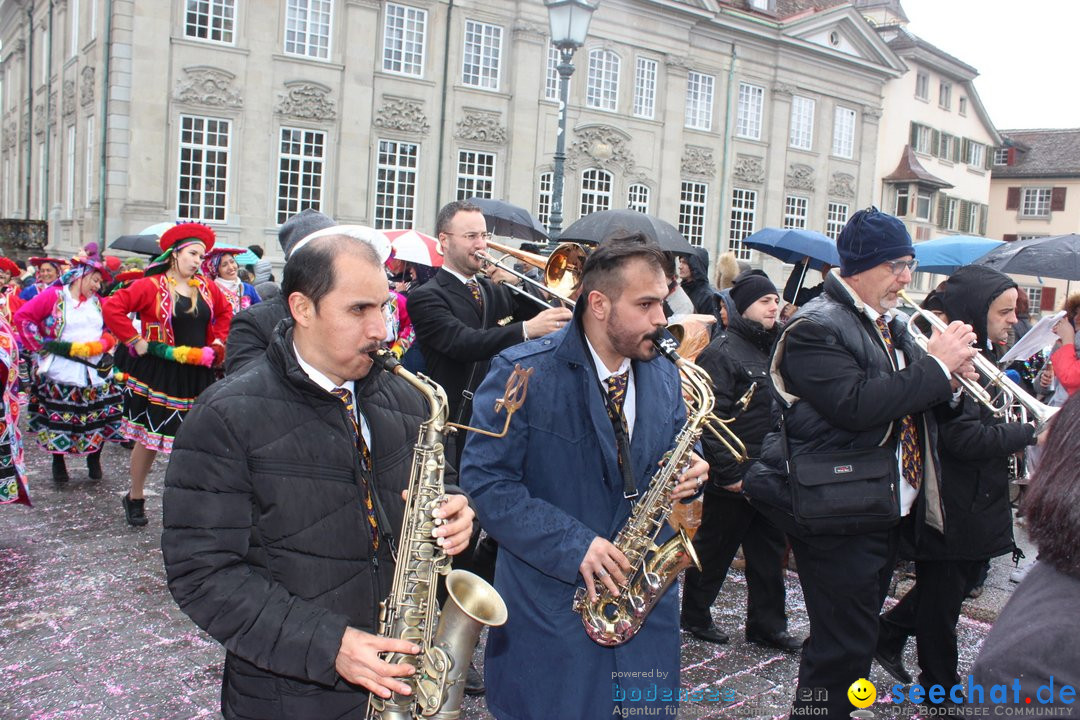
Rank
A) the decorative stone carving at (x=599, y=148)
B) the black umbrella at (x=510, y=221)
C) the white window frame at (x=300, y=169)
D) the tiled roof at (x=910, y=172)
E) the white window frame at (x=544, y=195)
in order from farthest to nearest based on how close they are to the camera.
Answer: the tiled roof at (x=910, y=172) < the decorative stone carving at (x=599, y=148) < the white window frame at (x=544, y=195) < the white window frame at (x=300, y=169) < the black umbrella at (x=510, y=221)

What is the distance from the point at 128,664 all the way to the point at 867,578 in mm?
3593

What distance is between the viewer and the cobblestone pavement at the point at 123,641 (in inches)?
161

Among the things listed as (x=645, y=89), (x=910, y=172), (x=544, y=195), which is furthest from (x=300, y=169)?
(x=910, y=172)

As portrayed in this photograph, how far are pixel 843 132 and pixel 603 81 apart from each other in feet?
38.8

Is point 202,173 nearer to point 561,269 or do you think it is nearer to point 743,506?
point 561,269

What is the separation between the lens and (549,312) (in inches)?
179

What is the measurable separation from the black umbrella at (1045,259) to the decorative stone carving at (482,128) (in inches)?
670

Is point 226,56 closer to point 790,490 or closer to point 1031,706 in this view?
point 790,490

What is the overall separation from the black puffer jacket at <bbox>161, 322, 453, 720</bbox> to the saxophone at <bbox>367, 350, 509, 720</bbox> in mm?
72

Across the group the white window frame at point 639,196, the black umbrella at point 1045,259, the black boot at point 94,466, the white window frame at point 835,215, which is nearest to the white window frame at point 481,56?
the white window frame at point 639,196

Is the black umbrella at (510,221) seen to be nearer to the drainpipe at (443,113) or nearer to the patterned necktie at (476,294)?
the patterned necktie at (476,294)

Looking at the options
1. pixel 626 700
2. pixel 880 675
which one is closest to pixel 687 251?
pixel 880 675

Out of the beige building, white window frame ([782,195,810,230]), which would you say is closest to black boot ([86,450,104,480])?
the beige building

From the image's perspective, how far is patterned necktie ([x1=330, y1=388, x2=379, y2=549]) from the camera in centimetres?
235
